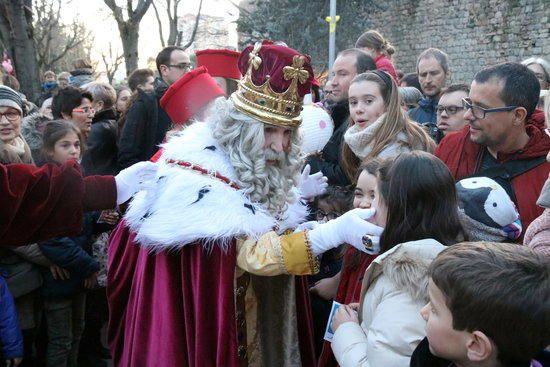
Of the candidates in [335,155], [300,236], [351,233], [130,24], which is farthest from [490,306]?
[130,24]

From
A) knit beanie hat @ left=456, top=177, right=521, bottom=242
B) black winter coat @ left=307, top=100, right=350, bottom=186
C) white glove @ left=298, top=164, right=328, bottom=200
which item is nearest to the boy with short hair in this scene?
knit beanie hat @ left=456, top=177, right=521, bottom=242

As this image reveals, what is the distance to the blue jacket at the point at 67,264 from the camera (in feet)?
11.9

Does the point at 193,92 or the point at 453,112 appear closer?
the point at 193,92

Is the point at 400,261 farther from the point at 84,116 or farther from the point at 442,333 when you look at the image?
the point at 84,116

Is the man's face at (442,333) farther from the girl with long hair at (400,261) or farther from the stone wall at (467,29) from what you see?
the stone wall at (467,29)

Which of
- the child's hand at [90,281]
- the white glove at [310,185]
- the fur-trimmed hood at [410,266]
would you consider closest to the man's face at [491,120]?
the white glove at [310,185]

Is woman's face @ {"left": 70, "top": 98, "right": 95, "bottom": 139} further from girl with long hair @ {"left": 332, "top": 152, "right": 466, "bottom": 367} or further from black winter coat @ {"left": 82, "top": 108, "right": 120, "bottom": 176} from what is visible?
girl with long hair @ {"left": 332, "top": 152, "right": 466, "bottom": 367}

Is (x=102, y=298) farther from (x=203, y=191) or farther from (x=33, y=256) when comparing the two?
(x=203, y=191)

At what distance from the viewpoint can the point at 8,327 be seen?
130 inches

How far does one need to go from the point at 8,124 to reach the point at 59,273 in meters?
1.24

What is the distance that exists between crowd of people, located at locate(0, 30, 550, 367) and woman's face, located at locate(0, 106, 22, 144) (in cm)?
69

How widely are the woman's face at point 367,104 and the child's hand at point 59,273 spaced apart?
7.30 ft

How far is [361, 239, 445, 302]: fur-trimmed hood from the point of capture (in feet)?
5.66

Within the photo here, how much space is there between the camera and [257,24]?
17.0m
